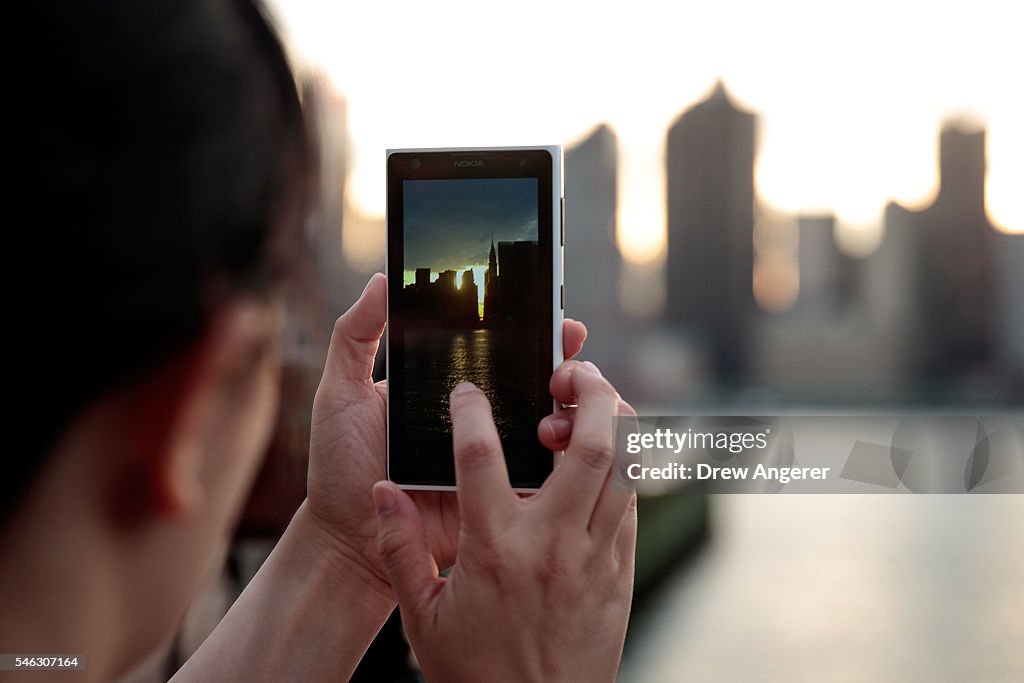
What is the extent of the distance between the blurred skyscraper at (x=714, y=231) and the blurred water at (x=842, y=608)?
45348 mm

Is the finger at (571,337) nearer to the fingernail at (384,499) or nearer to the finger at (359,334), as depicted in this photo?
the finger at (359,334)

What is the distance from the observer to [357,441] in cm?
133

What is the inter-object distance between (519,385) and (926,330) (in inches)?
2697

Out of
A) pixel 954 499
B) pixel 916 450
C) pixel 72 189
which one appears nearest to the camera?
pixel 72 189

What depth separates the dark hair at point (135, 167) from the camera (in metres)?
0.52

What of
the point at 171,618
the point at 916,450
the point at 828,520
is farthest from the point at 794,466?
the point at 828,520

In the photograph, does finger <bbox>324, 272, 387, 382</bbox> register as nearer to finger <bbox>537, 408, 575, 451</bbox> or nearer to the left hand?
the left hand

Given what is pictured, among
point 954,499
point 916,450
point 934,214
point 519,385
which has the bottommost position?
point 954,499

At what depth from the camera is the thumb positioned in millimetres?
944

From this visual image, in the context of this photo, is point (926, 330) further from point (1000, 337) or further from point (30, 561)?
point (30, 561)

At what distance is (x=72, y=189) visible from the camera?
20.7 inches

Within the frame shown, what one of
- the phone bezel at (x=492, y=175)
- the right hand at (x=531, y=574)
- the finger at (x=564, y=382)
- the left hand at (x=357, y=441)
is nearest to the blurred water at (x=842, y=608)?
the left hand at (x=357, y=441)

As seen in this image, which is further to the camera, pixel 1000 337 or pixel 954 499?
pixel 1000 337

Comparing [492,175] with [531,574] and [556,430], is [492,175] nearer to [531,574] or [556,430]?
[556,430]
